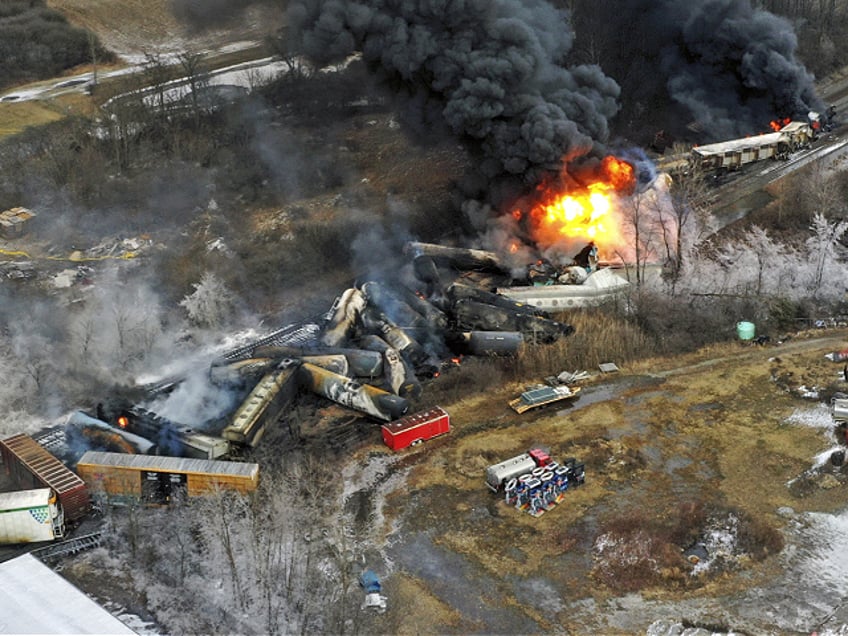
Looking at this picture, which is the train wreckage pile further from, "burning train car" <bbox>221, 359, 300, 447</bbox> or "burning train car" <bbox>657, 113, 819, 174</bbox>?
"burning train car" <bbox>657, 113, 819, 174</bbox>

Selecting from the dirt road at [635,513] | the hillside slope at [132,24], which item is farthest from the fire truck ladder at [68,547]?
the hillside slope at [132,24]

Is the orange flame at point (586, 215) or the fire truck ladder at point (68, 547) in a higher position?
the orange flame at point (586, 215)

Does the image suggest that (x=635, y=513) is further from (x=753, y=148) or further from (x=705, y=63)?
(x=705, y=63)

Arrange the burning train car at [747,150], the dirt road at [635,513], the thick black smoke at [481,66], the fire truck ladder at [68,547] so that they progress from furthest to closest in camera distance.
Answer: the burning train car at [747,150], the thick black smoke at [481,66], the fire truck ladder at [68,547], the dirt road at [635,513]

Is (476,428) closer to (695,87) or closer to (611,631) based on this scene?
(611,631)

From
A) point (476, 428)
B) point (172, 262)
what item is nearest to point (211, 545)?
point (476, 428)

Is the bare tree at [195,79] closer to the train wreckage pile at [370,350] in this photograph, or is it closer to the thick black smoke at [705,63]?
the train wreckage pile at [370,350]
